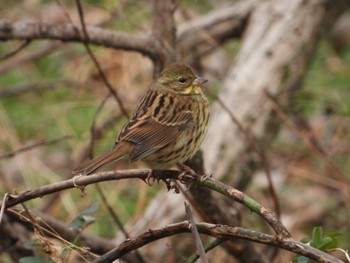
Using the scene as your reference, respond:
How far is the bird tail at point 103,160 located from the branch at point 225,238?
40 cm

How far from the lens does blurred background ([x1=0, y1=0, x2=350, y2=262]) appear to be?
518 centimetres

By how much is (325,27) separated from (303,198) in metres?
1.43

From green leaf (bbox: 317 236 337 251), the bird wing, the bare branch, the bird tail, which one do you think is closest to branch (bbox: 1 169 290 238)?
green leaf (bbox: 317 236 337 251)

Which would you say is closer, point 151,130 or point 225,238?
point 225,238

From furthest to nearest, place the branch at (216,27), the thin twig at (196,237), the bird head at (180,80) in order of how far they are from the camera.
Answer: the branch at (216,27) → the bird head at (180,80) → the thin twig at (196,237)

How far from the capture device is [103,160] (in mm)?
3207

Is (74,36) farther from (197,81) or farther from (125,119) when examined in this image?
(125,119)

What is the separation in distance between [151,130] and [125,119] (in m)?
2.28

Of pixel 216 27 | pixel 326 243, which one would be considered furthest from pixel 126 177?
pixel 216 27

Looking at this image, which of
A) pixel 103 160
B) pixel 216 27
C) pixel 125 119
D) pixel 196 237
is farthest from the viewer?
pixel 216 27

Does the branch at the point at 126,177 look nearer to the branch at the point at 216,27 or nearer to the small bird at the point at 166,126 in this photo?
the small bird at the point at 166,126

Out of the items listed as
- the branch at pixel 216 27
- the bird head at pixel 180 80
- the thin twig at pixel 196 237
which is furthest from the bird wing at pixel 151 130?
the branch at pixel 216 27

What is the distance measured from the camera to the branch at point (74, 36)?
3.82 m

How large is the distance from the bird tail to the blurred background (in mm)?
1151
